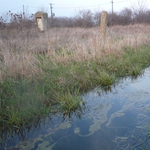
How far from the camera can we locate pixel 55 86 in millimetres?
3748

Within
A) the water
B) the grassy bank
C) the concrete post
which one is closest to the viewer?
the water

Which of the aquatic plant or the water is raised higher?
the aquatic plant

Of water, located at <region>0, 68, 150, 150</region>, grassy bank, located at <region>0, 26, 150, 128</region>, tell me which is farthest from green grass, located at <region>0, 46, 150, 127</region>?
water, located at <region>0, 68, 150, 150</region>

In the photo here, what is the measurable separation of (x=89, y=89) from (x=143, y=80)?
1456 mm

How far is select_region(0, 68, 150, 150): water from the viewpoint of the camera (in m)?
2.36

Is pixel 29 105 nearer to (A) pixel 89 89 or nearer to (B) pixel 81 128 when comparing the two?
(B) pixel 81 128

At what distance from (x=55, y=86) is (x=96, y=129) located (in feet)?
4.50

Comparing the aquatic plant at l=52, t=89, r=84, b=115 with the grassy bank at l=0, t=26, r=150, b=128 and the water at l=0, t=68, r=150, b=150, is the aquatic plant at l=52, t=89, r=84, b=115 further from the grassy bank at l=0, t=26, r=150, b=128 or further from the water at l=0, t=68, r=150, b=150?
the water at l=0, t=68, r=150, b=150

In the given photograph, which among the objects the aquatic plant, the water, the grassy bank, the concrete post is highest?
the concrete post

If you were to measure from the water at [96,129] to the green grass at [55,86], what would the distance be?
0.66 ft

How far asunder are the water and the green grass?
0.20m

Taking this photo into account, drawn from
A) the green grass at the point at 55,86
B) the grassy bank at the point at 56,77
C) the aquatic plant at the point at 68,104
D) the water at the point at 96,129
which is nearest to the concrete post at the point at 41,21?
the grassy bank at the point at 56,77

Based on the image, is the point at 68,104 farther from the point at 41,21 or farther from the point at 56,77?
the point at 41,21

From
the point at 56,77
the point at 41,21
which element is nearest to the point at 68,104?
the point at 56,77
